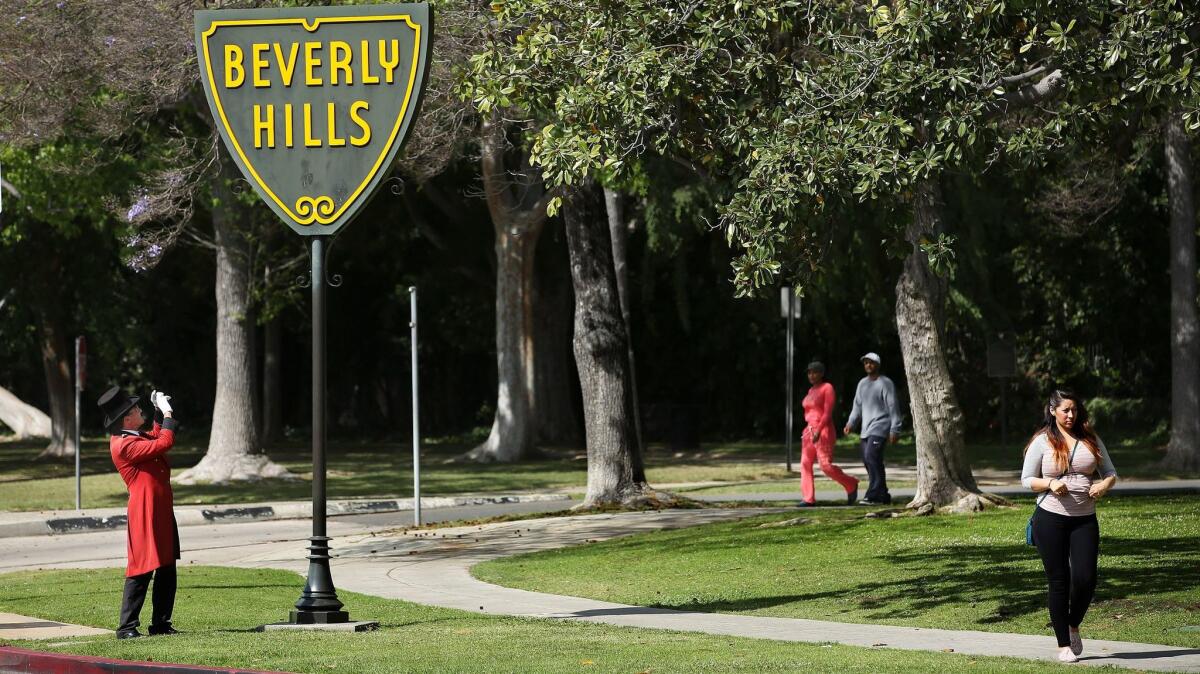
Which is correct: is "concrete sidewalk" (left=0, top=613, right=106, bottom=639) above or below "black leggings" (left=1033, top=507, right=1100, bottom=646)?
below

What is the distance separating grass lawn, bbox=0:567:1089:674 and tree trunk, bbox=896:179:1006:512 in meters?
6.94

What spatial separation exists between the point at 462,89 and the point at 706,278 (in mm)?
28036

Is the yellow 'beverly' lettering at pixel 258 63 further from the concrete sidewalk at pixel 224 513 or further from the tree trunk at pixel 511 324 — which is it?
the tree trunk at pixel 511 324

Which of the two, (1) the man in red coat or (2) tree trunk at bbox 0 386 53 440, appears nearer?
(1) the man in red coat

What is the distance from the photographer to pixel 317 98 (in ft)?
40.1

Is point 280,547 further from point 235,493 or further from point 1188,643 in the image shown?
point 1188,643

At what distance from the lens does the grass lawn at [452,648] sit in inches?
372

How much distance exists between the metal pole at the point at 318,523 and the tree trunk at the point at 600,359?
887 cm

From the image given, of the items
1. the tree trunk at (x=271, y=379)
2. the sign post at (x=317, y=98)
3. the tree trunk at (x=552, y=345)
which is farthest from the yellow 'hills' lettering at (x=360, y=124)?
the tree trunk at (x=271, y=379)

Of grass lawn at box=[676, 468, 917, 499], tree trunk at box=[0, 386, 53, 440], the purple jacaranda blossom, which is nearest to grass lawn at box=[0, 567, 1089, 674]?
grass lawn at box=[676, 468, 917, 499]

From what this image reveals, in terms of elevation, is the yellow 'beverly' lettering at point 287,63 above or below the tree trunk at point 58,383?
above

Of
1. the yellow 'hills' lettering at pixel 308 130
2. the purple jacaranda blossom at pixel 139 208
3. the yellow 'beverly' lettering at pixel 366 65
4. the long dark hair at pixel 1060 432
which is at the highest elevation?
the purple jacaranda blossom at pixel 139 208

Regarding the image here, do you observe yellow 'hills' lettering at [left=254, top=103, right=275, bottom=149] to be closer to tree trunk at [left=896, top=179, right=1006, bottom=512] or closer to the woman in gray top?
the woman in gray top

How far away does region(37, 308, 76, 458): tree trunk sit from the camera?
35.0 meters
